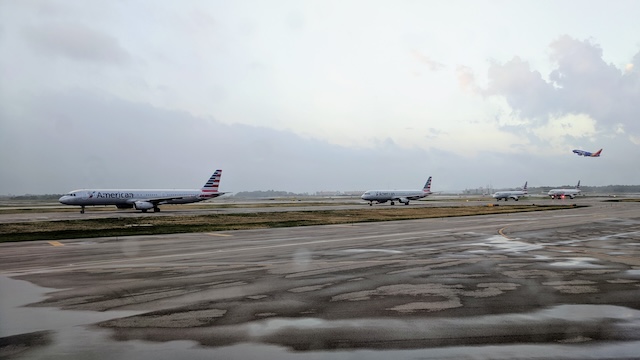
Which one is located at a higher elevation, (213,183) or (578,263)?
(213,183)

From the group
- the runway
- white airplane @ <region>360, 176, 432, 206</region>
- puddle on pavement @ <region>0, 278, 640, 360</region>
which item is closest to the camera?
puddle on pavement @ <region>0, 278, 640, 360</region>

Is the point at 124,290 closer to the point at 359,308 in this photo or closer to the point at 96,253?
A: the point at 359,308

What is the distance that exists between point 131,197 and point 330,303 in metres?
61.9

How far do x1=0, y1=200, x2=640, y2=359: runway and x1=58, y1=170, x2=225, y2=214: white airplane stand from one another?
4567cm

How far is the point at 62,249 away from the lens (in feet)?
72.8

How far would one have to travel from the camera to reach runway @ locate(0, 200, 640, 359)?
7.31 metres

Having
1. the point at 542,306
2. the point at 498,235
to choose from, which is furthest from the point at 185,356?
the point at 498,235

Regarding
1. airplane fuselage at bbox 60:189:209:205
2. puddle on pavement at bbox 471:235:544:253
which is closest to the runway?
puddle on pavement at bbox 471:235:544:253

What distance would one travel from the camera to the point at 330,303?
33.6 feet

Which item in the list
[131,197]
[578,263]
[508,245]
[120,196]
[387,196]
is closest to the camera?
[578,263]

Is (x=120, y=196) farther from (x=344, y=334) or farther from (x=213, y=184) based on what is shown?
(x=344, y=334)

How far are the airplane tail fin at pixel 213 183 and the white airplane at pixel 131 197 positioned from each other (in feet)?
6.61

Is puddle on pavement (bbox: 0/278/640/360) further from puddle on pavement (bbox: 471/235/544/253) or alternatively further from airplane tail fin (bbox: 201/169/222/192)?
airplane tail fin (bbox: 201/169/222/192)

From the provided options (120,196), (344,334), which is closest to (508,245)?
(344,334)
